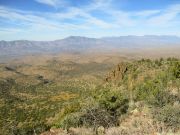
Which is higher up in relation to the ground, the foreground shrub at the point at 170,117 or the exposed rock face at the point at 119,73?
the foreground shrub at the point at 170,117

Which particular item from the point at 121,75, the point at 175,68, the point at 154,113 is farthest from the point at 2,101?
the point at 154,113

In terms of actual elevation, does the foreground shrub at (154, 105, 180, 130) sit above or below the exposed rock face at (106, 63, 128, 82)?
above

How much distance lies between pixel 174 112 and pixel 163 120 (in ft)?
1.73

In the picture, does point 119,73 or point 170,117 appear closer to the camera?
point 170,117

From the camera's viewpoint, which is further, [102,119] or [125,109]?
[125,109]

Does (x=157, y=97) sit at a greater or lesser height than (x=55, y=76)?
greater

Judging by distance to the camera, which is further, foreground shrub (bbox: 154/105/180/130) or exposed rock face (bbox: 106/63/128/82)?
exposed rock face (bbox: 106/63/128/82)

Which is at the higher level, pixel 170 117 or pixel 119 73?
pixel 170 117

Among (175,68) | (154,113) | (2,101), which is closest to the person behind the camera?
(154,113)

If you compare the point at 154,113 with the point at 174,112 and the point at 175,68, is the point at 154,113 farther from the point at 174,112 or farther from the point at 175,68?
the point at 175,68

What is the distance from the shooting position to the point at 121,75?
159 ft

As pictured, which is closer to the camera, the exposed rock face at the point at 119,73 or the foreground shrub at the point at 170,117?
the foreground shrub at the point at 170,117

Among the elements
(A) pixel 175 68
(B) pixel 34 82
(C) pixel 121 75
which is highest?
(A) pixel 175 68

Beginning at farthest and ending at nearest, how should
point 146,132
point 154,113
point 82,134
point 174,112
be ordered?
1. point 154,113
2. point 174,112
3. point 82,134
4. point 146,132
